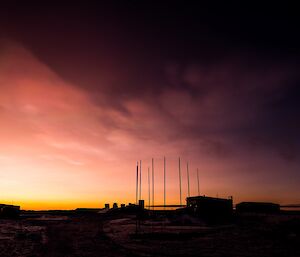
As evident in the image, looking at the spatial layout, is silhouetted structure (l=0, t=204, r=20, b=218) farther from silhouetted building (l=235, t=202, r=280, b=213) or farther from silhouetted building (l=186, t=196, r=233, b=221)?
silhouetted building (l=235, t=202, r=280, b=213)

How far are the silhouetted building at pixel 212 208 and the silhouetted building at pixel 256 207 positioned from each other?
8046mm

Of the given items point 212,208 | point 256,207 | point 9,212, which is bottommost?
point 9,212

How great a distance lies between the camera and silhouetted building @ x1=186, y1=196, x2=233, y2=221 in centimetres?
3606

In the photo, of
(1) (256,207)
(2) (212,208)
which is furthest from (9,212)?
(1) (256,207)

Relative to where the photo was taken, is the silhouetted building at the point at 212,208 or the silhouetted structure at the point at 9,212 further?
the silhouetted structure at the point at 9,212

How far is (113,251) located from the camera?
52.0ft

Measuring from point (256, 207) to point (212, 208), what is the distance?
13.2 meters

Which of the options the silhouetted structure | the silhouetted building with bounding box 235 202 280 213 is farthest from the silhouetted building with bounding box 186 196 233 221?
the silhouetted structure

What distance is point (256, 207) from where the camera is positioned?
150 ft

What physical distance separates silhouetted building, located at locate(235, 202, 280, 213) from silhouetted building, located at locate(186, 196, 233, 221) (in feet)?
26.4

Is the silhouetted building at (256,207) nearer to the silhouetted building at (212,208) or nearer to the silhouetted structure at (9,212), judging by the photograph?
the silhouetted building at (212,208)

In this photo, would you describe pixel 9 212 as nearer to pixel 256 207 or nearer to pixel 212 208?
pixel 212 208

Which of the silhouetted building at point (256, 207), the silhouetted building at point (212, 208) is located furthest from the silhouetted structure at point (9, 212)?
the silhouetted building at point (256, 207)

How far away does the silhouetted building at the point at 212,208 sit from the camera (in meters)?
36.1
